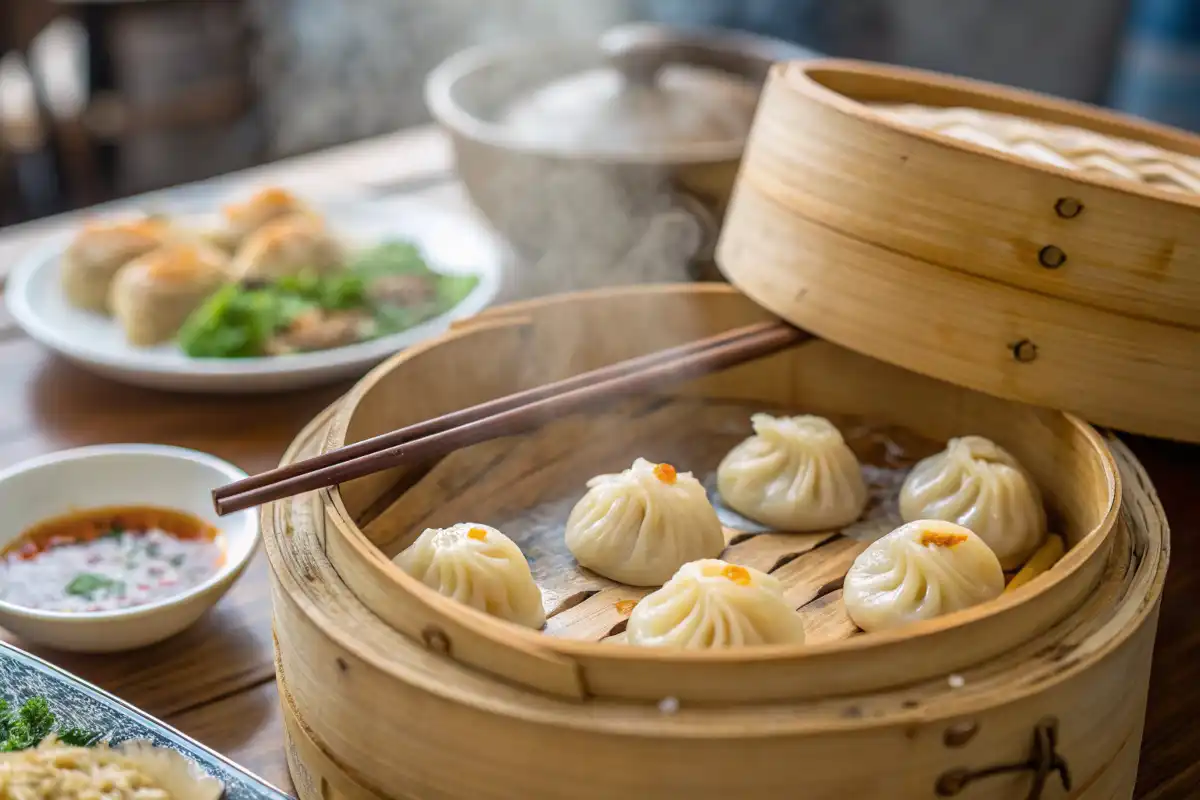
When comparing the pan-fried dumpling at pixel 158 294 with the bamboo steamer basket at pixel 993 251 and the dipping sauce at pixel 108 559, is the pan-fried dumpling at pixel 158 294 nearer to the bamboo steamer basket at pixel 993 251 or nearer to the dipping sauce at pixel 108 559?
the dipping sauce at pixel 108 559

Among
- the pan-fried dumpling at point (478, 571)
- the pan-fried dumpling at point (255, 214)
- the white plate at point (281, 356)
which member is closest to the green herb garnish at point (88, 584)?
the pan-fried dumpling at point (478, 571)

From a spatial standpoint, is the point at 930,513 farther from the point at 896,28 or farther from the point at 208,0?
the point at 208,0

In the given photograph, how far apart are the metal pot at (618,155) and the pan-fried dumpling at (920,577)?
1.14m

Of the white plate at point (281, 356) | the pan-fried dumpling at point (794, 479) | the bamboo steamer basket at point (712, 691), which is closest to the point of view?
the bamboo steamer basket at point (712, 691)

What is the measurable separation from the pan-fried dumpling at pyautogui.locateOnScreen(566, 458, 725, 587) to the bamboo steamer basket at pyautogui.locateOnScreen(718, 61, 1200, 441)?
39 cm

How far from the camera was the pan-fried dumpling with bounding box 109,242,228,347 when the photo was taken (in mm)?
2648

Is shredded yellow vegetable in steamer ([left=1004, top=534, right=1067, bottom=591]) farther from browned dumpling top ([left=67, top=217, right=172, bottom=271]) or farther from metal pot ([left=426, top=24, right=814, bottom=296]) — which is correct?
browned dumpling top ([left=67, top=217, right=172, bottom=271])

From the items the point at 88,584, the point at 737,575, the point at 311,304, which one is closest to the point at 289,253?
the point at 311,304

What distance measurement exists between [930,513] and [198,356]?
1606 millimetres

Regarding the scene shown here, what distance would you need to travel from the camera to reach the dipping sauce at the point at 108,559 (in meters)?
1.80

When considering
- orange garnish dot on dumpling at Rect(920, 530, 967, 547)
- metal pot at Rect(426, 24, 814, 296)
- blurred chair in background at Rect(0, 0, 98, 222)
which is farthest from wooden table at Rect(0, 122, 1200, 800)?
blurred chair in background at Rect(0, 0, 98, 222)

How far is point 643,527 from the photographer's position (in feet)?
5.79

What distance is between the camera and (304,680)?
1391 millimetres

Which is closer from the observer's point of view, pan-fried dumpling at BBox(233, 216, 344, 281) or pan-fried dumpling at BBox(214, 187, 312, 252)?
pan-fried dumpling at BBox(233, 216, 344, 281)
